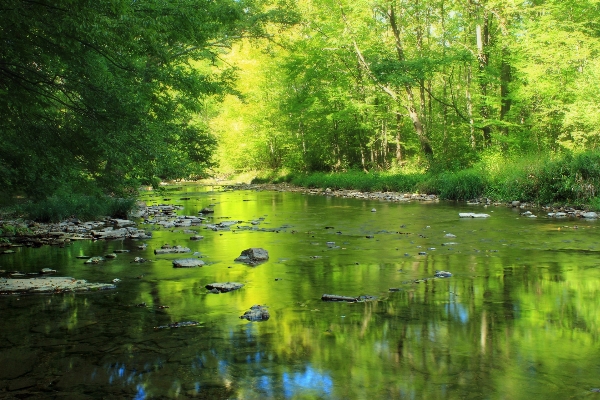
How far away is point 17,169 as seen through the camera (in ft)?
27.9

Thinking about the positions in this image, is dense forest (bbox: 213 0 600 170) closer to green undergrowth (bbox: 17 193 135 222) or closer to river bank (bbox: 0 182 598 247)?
river bank (bbox: 0 182 598 247)

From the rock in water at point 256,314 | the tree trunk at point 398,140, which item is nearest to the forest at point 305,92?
the tree trunk at point 398,140

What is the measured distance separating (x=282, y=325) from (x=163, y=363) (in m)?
1.45

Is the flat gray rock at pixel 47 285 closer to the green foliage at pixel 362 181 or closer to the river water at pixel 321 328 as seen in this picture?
the river water at pixel 321 328

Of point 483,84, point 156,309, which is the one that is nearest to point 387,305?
point 156,309

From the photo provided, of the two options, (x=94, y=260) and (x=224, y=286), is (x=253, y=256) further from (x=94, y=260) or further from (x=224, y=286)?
(x=94, y=260)

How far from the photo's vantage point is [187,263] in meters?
8.82

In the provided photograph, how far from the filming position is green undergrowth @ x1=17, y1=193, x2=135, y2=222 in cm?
1452

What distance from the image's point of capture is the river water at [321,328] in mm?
3922

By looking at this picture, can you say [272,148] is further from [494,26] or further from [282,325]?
[282,325]

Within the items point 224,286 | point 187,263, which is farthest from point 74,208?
point 224,286

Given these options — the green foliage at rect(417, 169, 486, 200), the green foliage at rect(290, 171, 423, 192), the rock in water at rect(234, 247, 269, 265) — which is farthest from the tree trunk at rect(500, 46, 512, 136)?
the rock in water at rect(234, 247, 269, 265)

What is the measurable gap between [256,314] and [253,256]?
3605 mm

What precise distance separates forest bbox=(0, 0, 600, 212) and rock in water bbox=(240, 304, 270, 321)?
381cm
